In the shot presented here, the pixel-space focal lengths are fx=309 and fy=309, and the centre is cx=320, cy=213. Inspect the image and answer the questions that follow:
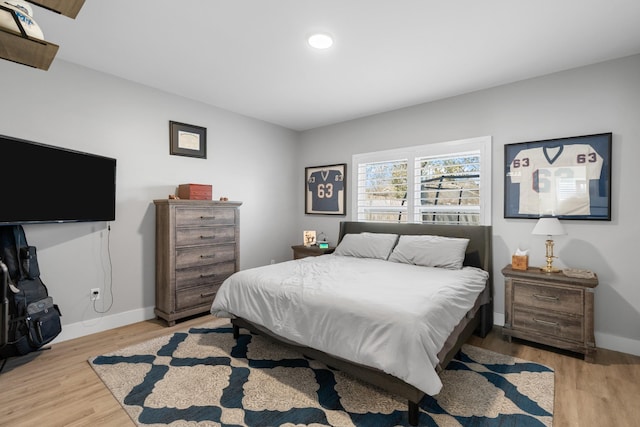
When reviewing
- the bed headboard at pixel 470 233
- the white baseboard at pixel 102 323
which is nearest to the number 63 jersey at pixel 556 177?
the bed headboard at pixel 470 233

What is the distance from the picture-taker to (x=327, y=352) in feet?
6.63

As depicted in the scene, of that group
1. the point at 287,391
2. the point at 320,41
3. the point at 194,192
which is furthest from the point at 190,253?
the point at 320,41

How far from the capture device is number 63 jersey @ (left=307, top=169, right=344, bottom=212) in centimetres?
480

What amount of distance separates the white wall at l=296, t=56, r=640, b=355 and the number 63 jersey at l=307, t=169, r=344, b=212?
1505 millimetres

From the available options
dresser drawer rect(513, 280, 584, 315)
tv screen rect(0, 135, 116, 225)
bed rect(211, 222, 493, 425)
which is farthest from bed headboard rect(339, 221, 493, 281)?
tv screen rect(0, 135, 116, 225)

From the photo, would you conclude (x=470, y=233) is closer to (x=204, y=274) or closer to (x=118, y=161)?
(x=204, y=274)

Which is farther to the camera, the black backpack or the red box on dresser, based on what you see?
the red box on dresser

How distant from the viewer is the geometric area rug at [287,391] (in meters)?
1.84

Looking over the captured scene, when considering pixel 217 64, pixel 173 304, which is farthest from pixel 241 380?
pixel 217 64

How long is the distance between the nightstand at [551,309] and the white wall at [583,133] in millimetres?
421

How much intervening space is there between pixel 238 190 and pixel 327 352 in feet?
9.79

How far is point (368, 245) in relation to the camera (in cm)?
379

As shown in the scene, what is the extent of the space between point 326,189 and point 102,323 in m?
3.29

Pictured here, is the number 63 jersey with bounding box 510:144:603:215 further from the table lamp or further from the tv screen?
the tv screen
